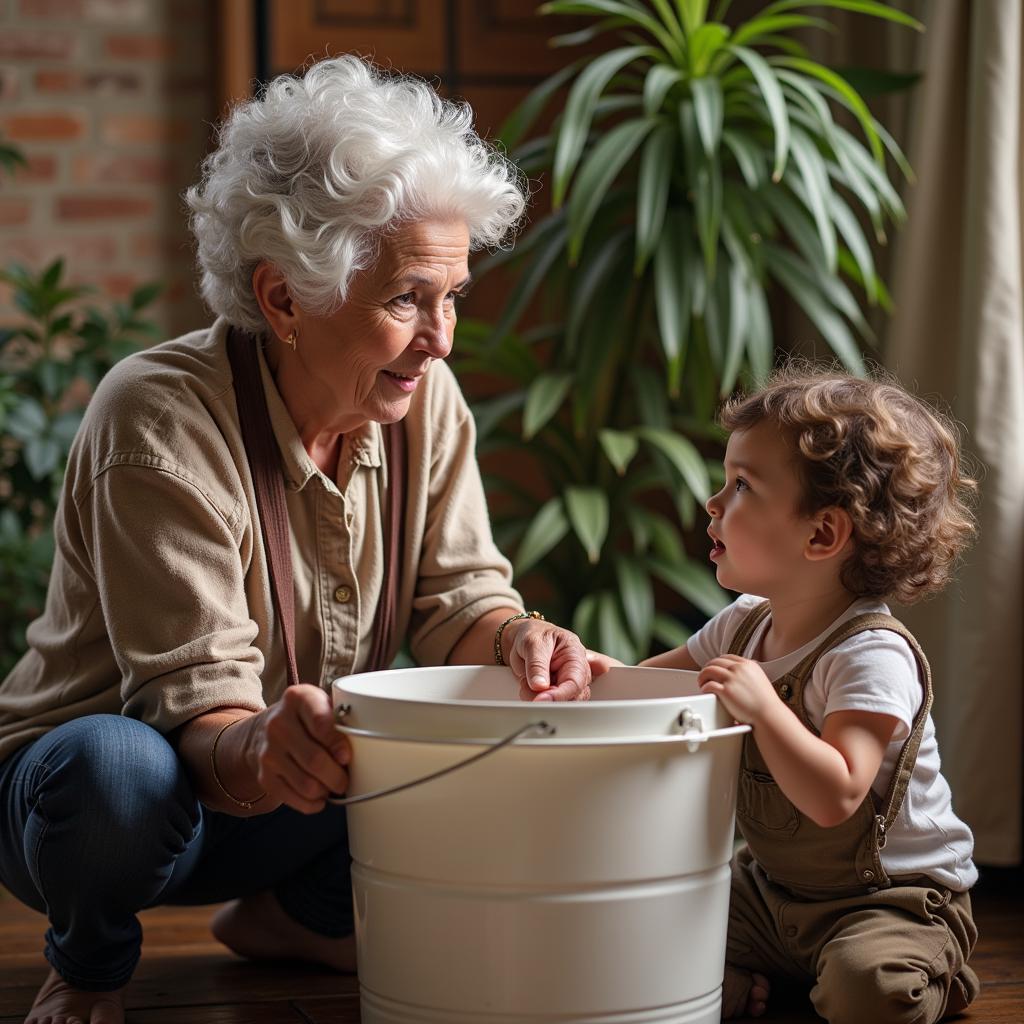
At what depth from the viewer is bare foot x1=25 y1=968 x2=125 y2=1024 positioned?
59.6 inches

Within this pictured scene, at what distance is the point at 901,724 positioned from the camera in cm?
143

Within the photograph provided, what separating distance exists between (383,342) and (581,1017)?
77cm

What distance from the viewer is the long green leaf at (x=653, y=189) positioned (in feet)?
7.88

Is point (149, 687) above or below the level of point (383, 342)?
below

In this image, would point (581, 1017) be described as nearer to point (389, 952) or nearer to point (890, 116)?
point (389, 952)

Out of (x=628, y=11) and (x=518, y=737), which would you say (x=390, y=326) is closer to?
(x=518, y=737)

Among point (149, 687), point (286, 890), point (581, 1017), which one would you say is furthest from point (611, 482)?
point (581, 1017)

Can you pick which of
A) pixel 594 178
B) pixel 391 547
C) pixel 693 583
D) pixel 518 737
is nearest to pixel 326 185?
pixel 391 547

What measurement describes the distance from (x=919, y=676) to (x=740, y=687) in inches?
12.2

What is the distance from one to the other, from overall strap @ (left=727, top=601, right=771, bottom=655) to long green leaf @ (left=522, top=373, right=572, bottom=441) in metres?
0.80

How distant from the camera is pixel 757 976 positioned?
1.65 metres

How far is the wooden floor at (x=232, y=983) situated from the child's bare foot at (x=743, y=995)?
0.02 m

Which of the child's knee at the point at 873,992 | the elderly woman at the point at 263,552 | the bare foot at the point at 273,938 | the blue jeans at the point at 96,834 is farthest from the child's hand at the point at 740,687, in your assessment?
the bare foot at the point at 273,938

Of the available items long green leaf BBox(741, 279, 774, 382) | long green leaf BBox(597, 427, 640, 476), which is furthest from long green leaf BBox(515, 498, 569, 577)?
long green leaf BBox(741, 279, 774, 382)
